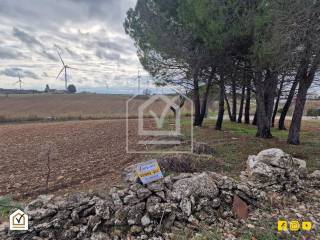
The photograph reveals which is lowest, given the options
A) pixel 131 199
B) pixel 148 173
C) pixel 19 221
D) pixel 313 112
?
pixel 19 221

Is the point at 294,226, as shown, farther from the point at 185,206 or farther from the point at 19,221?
the point at 19,221

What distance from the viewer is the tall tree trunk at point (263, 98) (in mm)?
7043

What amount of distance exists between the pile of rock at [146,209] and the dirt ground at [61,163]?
33.7 inches

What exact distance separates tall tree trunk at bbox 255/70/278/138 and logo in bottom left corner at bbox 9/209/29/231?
681 cm

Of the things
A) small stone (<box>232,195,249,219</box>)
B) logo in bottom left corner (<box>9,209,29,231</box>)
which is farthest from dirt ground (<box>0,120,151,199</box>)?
small stone (<box>232,195,249,219</box>)

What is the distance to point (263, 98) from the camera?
720 centimetres

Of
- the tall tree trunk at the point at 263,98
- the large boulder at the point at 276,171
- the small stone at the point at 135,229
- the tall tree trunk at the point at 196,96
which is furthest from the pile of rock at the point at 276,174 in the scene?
the tall tree trunk at the point at 196,96

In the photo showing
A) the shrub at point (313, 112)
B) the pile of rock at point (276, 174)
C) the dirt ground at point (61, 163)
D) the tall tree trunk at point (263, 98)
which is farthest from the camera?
the shrub at point (313, 112)

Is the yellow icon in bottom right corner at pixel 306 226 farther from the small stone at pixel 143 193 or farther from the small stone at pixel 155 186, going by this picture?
the small stone at pixel 143 193

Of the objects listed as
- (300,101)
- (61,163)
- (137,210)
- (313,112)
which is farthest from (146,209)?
(313,112)

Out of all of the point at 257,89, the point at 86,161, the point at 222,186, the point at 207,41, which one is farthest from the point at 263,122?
the point at 86,161

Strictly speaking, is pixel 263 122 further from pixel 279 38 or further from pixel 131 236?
pixel 131 236

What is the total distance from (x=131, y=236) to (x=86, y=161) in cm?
289

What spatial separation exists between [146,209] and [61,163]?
3000 mm
